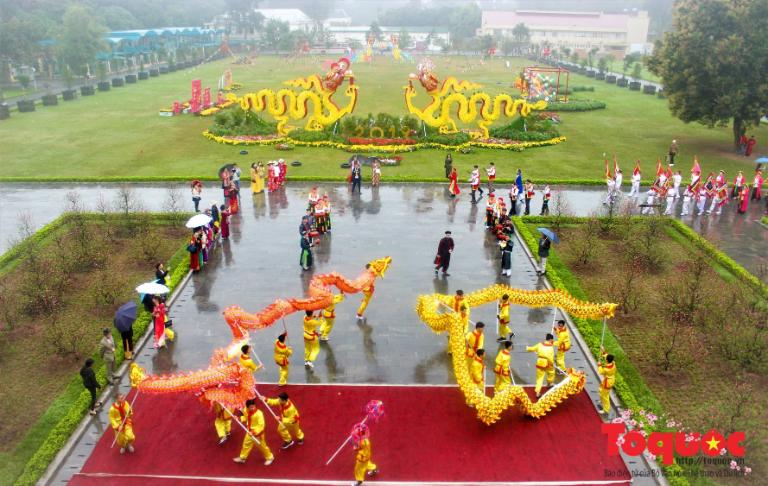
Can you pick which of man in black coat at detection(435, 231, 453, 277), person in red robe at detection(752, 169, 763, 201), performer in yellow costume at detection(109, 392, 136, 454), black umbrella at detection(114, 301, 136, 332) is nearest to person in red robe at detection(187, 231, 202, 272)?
black umbrella at detection(114, 301, 136, 332)

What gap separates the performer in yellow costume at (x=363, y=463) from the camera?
28.4 feet

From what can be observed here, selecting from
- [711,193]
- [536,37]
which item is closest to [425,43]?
[536,37]

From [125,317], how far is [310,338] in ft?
11.7

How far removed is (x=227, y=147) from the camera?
97.8 feet

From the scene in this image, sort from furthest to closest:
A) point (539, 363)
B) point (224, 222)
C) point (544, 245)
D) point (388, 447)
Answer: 1. point (224, 222)
2. point (544, 245)
3. point (539, 363)
4. point (388, 447)

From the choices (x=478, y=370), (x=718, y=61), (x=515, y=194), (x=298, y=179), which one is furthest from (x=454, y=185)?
(x=718, y=61)

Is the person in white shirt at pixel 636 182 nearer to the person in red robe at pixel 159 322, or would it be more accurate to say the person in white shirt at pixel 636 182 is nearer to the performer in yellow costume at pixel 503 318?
the performer in yellow costume at pixel 503 318

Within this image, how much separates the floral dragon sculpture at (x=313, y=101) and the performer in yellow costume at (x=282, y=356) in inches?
808

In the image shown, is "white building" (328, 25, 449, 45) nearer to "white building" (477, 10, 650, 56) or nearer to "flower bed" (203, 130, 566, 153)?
"white building" (477, 10, 650, 56)

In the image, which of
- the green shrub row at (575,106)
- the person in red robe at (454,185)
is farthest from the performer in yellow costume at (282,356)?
the green shrub row at (575,106)

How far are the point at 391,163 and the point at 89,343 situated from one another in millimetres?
16269

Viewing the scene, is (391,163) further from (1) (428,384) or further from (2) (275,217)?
(1) (428,384)

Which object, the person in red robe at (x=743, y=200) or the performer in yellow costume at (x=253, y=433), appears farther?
the person in red robe at (x=743, y=200)

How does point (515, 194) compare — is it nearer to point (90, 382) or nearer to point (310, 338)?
point (310, 338)
